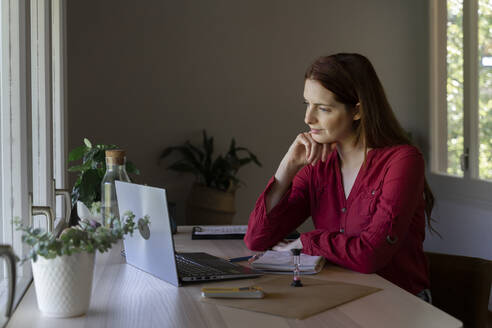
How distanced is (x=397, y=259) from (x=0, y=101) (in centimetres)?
124

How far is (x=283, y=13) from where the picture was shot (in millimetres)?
5062

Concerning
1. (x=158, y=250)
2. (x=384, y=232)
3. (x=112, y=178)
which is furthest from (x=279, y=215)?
(x=158, y=250)

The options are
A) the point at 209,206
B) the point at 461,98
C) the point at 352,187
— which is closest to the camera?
the point at 352,187

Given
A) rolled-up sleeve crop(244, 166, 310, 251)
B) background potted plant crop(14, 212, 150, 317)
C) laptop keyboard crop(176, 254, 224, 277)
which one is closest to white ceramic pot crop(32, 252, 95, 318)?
background potted plant crop(14, 212, 150, 317)

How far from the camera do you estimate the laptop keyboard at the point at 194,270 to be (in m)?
1.45

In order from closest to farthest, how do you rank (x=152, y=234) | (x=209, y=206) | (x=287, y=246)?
(x=152, y=234)
(x=287, y=246)
(x=209, y=206)

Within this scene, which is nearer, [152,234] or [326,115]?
[152,234]

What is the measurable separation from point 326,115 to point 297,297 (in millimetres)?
840

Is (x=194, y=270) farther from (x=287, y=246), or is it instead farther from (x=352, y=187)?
(x=352, y=187)

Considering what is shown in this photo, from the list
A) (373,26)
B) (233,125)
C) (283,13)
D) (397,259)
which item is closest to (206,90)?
(233,125)

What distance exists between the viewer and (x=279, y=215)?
2090 millimetres

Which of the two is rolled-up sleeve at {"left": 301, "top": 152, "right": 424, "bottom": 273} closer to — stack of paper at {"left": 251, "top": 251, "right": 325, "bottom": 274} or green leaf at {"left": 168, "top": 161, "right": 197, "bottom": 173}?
stack of paper at {"left": 251, "top": 251, "right": 325, "bottom": 274}

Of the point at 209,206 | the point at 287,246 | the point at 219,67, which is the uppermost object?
the point at 219,67

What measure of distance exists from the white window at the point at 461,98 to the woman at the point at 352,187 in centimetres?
222
